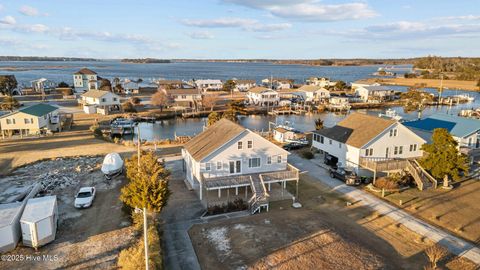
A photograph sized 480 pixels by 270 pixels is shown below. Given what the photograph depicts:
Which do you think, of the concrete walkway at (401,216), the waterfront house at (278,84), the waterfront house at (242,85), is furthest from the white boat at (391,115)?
the waterfront house at (278,84)

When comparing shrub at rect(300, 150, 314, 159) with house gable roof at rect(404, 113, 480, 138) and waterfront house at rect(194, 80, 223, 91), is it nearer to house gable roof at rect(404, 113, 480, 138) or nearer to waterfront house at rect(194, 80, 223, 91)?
house gable roof at rect(404, 113, 480, 138)

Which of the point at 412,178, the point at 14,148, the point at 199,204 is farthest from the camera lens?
the point at 14,148

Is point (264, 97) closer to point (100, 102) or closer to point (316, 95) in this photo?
point (316, 95)

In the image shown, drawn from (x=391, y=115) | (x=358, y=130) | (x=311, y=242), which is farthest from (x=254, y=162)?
(x=391, y=115)

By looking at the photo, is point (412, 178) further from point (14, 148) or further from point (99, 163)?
point (14, 148)

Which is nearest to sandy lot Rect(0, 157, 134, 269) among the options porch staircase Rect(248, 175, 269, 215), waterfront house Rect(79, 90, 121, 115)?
porch staircase Rect(248, 175, 269, 215)

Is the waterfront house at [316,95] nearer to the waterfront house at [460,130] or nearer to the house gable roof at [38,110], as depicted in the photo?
the waterfront house at [460,130]

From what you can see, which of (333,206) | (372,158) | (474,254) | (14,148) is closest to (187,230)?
(333,206)

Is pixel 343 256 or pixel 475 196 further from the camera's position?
pixel 475 196
